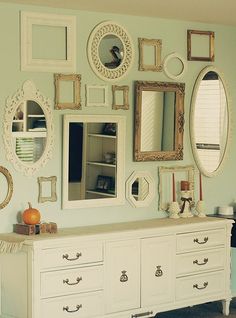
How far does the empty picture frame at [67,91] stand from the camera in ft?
18.3

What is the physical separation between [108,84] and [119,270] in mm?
1383

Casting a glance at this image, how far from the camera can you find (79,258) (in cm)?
537

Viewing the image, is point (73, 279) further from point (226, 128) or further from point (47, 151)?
point (226, 128)

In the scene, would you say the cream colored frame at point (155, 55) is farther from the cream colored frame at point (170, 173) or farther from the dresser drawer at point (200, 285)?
the dresser drawer at point (200, 285)

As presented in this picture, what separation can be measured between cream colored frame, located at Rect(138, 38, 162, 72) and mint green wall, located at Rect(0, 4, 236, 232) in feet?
0.13

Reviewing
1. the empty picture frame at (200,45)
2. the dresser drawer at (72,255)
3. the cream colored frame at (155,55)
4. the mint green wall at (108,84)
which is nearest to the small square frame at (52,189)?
the mint green wall at (108,84)

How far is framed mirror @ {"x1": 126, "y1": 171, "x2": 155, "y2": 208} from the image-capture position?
6.01 m

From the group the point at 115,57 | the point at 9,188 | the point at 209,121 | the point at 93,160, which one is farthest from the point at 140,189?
the point at 9,188

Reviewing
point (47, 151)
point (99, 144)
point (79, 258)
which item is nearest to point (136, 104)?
point (99, 144)

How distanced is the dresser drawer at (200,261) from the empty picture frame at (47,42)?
1662 mm

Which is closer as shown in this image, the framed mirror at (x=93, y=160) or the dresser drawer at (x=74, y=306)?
the dresser drawer at (x=74, y=306)

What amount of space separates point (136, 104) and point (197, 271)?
137cm

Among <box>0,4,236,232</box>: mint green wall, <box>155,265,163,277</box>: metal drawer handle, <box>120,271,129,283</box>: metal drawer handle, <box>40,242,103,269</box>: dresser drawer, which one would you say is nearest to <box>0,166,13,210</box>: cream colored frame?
<box>0,4,236,232</box>: mint green wall

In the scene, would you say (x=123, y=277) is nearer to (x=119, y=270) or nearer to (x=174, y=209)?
(x=119, y=270)
